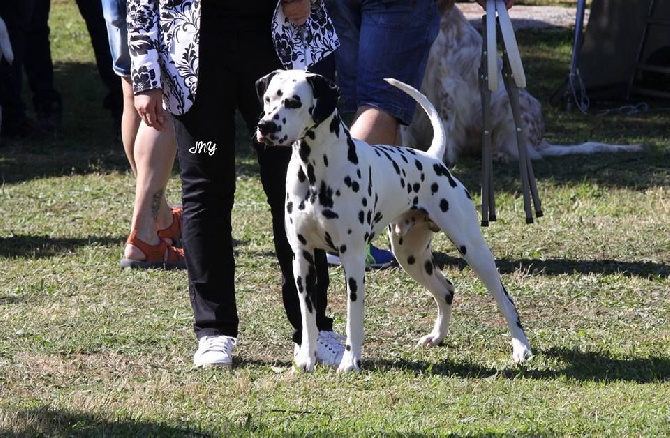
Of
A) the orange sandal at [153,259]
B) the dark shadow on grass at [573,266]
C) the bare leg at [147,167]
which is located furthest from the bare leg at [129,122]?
the dark shadow on grass at [573,266]

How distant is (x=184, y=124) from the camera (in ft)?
15.9

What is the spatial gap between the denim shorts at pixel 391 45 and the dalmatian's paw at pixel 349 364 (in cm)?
152

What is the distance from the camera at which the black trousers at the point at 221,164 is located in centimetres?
477

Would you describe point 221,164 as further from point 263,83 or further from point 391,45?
point 391,45

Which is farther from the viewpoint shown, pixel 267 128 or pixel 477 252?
pixel 477 252

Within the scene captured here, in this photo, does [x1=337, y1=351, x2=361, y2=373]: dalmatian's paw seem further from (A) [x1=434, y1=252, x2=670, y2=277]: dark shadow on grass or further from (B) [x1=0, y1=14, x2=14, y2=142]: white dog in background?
(B) [x1=0, y1=14, x2=14, y2=142]: white dog in background

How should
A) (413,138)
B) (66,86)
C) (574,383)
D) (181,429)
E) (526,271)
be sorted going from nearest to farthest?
1. (181,429)
2. (574,383)
3. (526,271)
4. (413,138)
5. (66,86)

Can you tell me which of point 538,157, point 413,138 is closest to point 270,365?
point 413,138

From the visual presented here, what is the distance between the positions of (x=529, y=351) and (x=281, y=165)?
1.22m

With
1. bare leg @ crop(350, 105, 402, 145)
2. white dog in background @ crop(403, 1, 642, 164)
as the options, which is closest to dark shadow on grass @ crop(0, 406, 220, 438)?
bare leg @ crop(350, 105, 402, 145)

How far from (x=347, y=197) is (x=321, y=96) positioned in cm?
38

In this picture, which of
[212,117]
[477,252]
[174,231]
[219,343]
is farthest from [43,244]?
[477,252]

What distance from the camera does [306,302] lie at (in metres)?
4.75

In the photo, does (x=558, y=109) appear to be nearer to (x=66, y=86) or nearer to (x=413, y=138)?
(x=413, y=138)
